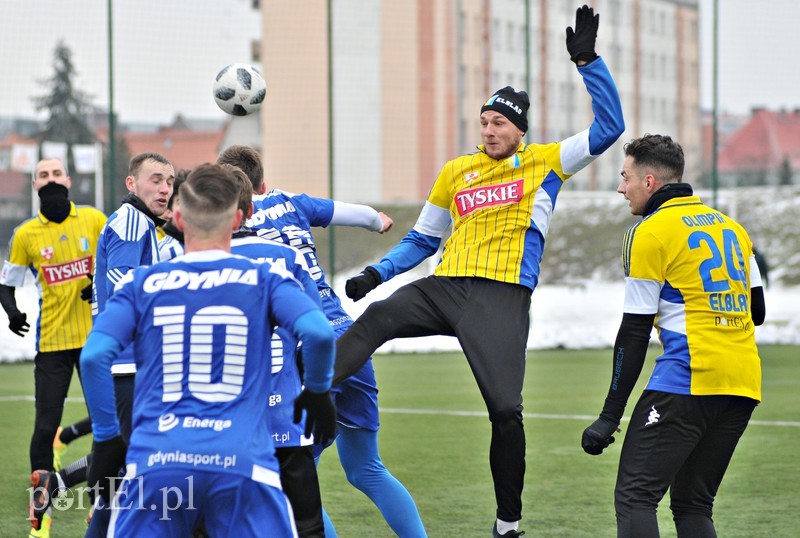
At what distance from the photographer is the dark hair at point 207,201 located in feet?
12.7

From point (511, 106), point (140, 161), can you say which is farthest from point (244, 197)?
point (511, 106)

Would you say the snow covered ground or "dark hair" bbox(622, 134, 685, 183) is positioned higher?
"dark hair" bbox(622, 134, 685, 183)

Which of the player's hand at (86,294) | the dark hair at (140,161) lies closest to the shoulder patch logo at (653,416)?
the dark hair at (140,161)

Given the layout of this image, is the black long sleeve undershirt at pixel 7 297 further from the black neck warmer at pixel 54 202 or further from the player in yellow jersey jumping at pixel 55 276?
the black neck warmer at pixel 54 202

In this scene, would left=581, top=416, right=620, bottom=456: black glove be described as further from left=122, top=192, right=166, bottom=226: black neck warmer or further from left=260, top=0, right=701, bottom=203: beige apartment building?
left=260, top=0, right=701, bottom=203: beige apartment building

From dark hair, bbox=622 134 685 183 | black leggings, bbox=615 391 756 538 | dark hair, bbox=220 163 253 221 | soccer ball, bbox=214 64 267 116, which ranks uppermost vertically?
soccer ball, bbox=214 64 267 116

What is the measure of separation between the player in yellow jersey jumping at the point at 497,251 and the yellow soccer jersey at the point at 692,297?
1056 mm

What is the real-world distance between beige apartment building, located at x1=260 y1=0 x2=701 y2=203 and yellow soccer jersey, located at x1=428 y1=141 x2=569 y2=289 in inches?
486

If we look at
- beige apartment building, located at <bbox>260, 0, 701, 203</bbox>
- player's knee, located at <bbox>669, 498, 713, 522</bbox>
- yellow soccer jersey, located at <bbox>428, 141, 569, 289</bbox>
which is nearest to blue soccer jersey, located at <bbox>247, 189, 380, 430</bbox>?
yellow soccer jersey, located at <bbox>428, 141, 569, 289</bbox>

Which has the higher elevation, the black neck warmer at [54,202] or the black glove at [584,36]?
the black glove at [584,36]

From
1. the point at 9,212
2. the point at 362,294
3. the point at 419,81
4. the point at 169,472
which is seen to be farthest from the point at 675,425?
the point at 419,81

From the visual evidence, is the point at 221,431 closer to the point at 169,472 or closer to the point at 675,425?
the point at 169,472

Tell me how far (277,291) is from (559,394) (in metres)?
9.59

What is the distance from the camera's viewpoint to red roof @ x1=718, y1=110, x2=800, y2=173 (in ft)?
78.1
